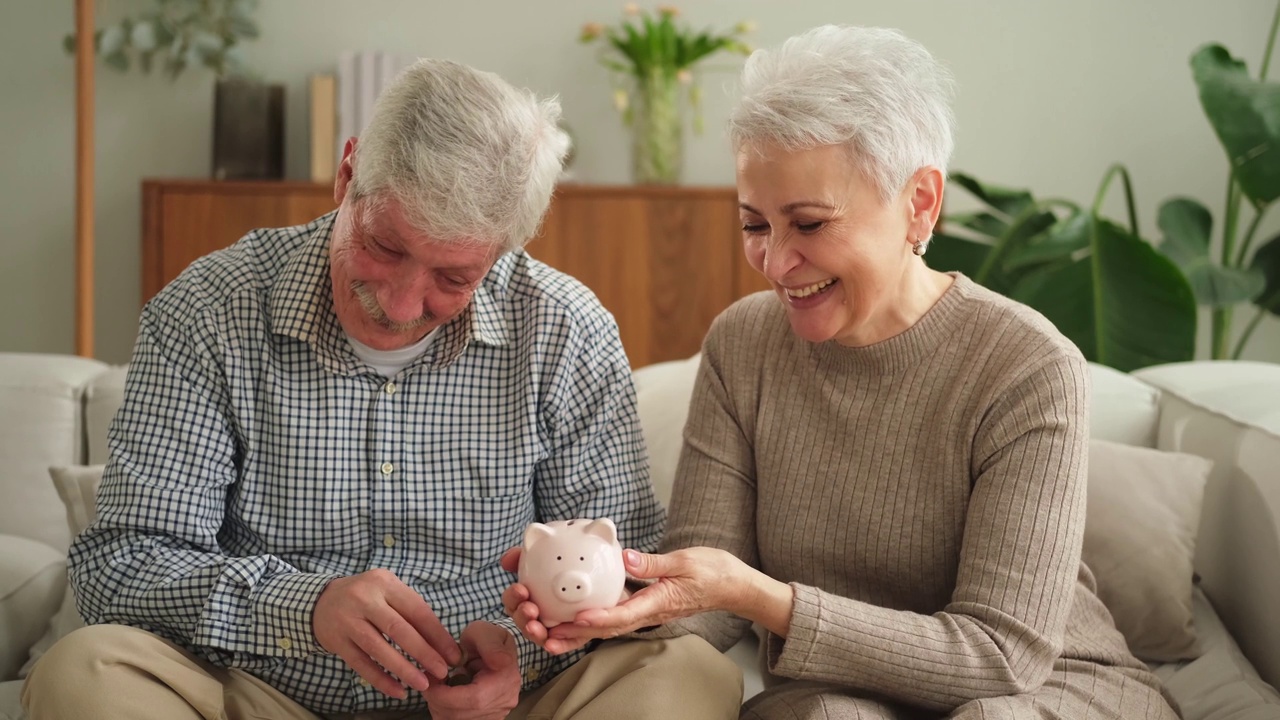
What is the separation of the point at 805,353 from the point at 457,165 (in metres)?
0.51

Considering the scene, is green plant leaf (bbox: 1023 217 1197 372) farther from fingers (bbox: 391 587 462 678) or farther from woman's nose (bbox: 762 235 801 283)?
fingers (bbox: 391 587 462 678)

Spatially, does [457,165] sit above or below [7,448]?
above

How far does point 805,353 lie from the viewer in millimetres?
1564

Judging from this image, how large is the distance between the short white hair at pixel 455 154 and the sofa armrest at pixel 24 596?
0.87 meters

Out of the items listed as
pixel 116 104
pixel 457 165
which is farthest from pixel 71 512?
pixel 116 104

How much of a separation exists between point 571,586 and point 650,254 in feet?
7.86

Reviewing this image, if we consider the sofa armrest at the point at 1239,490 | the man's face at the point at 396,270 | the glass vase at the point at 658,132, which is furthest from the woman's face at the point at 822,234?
the glass vase at the point at 658,132

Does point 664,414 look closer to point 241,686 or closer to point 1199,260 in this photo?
point 241,686

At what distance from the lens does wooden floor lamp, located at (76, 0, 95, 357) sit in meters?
3.12

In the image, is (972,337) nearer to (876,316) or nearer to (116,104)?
(876,316)

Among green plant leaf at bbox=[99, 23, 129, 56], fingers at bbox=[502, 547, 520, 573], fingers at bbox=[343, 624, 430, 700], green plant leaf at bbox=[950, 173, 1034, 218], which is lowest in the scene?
fingers at bbox=[343, 624, 430, 700]

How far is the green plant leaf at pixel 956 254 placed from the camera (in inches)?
120

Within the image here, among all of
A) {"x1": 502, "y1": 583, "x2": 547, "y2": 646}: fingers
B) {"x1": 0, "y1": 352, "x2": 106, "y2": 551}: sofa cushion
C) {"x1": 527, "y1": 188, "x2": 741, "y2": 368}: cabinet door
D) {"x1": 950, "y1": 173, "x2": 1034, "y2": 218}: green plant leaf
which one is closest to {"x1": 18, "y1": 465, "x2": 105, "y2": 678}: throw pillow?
{"x1": 0, "y1": 352, "x2": 106, "y2": 551}: sofa cushion

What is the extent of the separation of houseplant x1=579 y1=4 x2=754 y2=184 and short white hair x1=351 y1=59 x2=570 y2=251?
2126 millimetres
